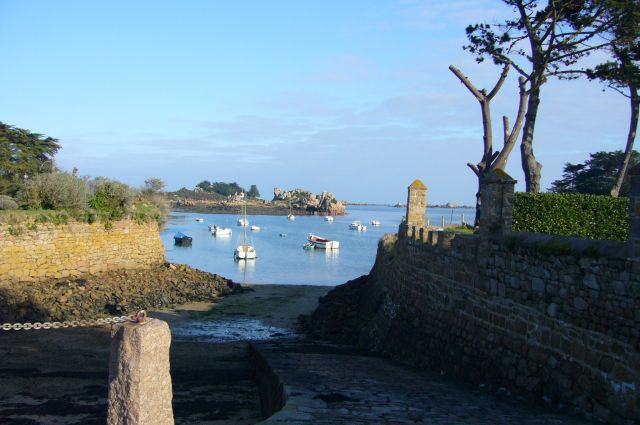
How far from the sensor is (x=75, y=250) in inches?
989

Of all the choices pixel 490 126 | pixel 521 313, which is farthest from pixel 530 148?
pixel 521 313

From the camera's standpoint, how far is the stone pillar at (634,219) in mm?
7285

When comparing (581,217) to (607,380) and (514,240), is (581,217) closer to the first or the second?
(514,240)

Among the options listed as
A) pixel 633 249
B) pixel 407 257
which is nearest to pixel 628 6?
pixel 407 257

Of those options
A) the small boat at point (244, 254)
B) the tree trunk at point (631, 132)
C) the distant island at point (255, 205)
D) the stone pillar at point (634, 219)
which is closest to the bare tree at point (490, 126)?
the tree trunk at point (631, 132)

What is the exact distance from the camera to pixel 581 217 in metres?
13.9

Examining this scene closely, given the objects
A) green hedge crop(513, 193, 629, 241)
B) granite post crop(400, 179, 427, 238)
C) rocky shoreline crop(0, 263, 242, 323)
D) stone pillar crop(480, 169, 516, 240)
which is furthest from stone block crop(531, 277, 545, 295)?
rocky shoreline crop(0, 263, 242, 323)

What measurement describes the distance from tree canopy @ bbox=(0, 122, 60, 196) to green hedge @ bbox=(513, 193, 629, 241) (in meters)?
25.1

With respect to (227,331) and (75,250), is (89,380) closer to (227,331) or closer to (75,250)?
(227,331)

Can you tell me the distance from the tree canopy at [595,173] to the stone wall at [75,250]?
22639 mm

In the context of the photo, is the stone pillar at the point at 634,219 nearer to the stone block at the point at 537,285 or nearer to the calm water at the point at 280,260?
the stone block at the point at 537,285

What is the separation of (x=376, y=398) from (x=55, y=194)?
20.8m

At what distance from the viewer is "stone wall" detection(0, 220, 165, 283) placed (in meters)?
22.0

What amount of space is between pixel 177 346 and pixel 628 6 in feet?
52.7
